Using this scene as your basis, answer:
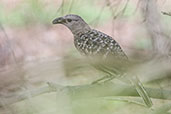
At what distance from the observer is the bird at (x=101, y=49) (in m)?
2.62

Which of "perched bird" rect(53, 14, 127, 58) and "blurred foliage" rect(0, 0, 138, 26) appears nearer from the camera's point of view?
"perched bird" rect(53, 14, 127, 58)

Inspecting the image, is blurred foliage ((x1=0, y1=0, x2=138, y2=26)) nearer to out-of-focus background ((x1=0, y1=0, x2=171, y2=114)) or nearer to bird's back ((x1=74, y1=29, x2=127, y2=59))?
out-of-focus background ((x1=0, y1=0, x2=171, y2=114))

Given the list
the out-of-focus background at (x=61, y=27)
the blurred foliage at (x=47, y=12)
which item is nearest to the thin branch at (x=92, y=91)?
the out-of-focus background at (x=61, y=27)

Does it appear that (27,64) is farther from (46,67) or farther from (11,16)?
(11,16)

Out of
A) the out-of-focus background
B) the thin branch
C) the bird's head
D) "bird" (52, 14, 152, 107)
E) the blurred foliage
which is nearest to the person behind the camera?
the thin branch

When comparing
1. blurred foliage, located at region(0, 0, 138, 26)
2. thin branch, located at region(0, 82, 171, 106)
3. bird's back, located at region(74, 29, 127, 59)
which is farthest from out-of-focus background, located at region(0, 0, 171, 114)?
thin branch, located at region(0, 82, 171, 106)

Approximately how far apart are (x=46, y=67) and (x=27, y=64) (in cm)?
35

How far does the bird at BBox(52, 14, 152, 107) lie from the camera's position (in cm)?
262

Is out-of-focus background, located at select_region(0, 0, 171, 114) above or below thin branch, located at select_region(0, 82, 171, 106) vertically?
below

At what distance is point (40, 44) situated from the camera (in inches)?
234

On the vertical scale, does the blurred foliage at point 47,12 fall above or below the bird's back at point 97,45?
below

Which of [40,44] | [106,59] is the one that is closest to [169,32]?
[106,59]

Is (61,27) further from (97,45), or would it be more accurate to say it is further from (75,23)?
(97,45)

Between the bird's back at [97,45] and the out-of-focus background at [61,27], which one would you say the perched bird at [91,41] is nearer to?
the bird's back at [97,45]
